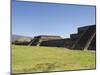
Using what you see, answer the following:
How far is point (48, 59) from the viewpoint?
3.01 m

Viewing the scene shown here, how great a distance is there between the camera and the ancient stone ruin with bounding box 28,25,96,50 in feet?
9.82

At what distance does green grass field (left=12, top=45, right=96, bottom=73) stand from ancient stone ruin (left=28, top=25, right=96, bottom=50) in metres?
0.05

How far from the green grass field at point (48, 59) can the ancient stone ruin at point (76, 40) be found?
0.17 ft

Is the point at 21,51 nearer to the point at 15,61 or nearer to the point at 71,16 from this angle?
the point at 15,61

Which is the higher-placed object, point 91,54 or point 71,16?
point 71,16

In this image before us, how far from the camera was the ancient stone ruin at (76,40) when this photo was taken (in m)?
2.99

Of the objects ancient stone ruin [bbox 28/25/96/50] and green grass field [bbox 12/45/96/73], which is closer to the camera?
green grass field [bbox 12/45/96/73]

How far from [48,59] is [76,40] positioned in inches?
17.6

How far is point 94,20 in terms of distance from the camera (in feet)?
10.7

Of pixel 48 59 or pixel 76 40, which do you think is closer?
pixel 48 59

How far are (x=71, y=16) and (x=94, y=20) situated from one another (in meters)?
0.35

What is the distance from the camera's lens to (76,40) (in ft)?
10.3

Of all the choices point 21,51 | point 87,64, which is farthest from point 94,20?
point 21,51

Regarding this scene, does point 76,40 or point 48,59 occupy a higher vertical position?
point 76,40
